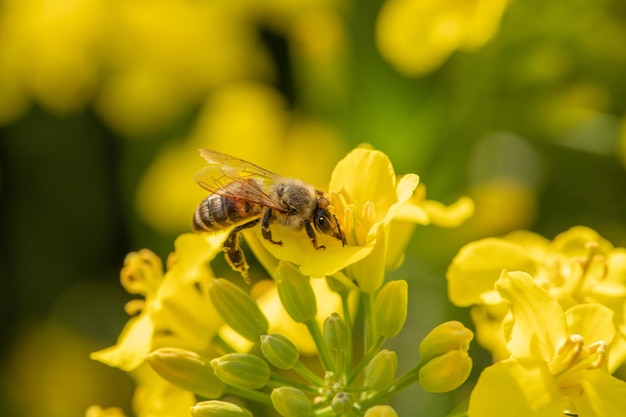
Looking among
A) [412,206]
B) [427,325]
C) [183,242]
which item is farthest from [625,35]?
[183,242]

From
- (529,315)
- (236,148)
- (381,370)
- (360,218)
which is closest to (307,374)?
(381,370)

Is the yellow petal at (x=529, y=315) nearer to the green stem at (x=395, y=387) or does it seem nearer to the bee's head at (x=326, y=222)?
the green stem at (x=395, y=387)

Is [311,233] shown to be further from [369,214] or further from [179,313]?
[179,313]

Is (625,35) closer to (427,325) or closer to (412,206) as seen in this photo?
(427,325)

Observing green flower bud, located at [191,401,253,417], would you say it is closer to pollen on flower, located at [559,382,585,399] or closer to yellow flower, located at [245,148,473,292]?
yellow flower, located at [245,148,473,292]

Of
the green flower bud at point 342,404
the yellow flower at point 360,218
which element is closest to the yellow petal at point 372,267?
the yellow flower at point 360,218
